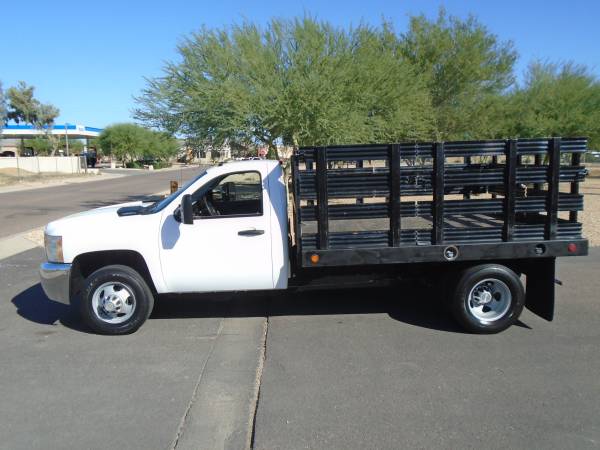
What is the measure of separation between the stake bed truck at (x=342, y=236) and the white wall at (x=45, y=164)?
180 feet

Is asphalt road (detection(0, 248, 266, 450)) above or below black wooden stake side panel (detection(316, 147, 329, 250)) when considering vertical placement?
below

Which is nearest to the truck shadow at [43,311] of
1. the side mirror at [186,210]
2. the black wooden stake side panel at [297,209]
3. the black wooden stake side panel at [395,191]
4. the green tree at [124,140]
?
the side mirror at [186,210]

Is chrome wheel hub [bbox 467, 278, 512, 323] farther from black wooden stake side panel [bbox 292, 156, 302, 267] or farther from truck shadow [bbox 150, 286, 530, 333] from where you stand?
black wooden stake side panel [bbox 292, 156, 302, 267]

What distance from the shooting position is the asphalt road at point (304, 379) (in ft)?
12.5

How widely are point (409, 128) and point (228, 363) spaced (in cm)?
1768

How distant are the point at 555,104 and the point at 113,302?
1174 inches

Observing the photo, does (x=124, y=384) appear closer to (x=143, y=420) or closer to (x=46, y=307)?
(x=143, y=420)

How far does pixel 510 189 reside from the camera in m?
5.57

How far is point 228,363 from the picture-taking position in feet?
16.9

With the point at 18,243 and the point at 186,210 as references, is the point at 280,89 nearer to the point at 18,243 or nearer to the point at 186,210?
the point at 18,243

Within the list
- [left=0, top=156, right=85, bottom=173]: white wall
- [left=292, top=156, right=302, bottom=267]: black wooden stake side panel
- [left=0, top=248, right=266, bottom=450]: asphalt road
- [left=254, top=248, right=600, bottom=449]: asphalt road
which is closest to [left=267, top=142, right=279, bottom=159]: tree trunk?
[left=0, top=248, right=266, bottom=450]: asphalt road

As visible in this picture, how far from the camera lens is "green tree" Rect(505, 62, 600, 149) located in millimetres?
29094

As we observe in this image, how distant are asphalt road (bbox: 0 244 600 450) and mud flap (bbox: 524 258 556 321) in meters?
0.25

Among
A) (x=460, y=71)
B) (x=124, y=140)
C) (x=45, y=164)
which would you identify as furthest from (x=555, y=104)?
(x=124, y=140)
